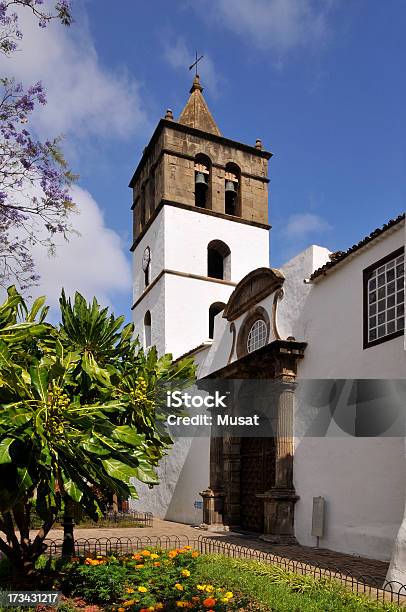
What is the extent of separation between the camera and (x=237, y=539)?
14094 mm

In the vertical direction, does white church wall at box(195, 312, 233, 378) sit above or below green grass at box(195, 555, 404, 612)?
above

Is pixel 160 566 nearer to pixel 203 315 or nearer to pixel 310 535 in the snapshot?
pixel 310 535

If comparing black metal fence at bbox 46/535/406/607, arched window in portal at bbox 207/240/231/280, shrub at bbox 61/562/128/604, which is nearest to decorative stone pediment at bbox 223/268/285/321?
black metal fence at bbox 46/535/406/607

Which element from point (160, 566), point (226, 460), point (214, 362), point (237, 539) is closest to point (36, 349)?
point (160, 566)

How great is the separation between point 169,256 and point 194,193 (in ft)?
10.1

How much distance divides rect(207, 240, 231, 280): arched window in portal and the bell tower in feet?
0.14

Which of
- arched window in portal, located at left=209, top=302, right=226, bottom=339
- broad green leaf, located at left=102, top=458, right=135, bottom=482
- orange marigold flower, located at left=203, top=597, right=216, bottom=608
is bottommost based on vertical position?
orange marigold flower, located at left=203, top=597, right=216, bottom=608

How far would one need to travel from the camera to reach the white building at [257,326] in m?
11.3

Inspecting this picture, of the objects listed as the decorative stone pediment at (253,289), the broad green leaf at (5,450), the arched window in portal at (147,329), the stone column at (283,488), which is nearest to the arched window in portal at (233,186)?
the arched window in portal at (147,329)

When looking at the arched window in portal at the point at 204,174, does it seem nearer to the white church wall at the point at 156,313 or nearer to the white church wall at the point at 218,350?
the white church wall at the point at 156,313

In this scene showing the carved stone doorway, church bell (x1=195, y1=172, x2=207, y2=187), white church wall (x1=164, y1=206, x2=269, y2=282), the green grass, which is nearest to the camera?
the green grass

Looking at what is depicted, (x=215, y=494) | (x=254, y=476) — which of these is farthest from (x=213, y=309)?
(x=254, y=476)

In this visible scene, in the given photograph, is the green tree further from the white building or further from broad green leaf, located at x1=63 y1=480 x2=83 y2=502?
the white building

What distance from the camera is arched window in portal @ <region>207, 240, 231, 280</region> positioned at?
84.8 feet
